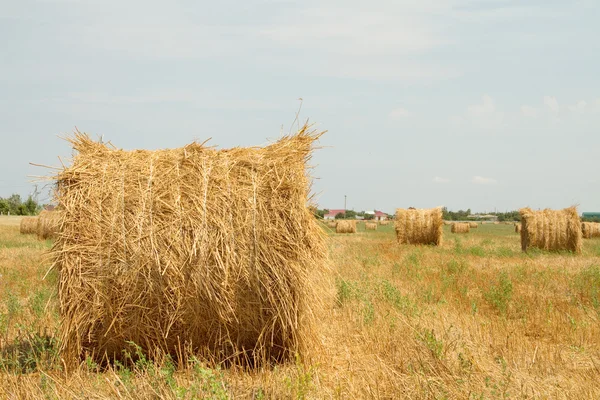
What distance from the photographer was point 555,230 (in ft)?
63.3

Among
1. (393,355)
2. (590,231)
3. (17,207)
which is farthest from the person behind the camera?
(17,207)

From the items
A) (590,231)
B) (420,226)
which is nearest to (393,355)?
(420,226)

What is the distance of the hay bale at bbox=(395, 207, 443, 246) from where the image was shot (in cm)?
2223

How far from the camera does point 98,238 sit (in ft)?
18.9

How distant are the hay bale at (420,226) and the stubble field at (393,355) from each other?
38.6ft

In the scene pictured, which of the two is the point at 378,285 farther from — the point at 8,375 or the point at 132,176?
the point at 8,375

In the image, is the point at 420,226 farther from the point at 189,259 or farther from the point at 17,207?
the point at 17,207

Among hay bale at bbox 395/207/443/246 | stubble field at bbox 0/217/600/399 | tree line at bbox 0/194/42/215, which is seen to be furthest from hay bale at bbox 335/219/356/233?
tree line at bbox 0/194/42/215

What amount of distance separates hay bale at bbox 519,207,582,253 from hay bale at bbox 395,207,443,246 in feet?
11.5

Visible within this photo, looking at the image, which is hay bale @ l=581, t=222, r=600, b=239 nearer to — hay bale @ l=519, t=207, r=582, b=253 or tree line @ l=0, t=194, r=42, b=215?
hay bale @ l=519, t=207, r=582, b=253

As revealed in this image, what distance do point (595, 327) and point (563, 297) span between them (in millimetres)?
2640

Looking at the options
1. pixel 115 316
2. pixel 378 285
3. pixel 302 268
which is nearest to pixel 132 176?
pixel 115 316

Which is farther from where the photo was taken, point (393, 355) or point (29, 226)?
point (29, 226)

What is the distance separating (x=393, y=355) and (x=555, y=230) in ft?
51.4
